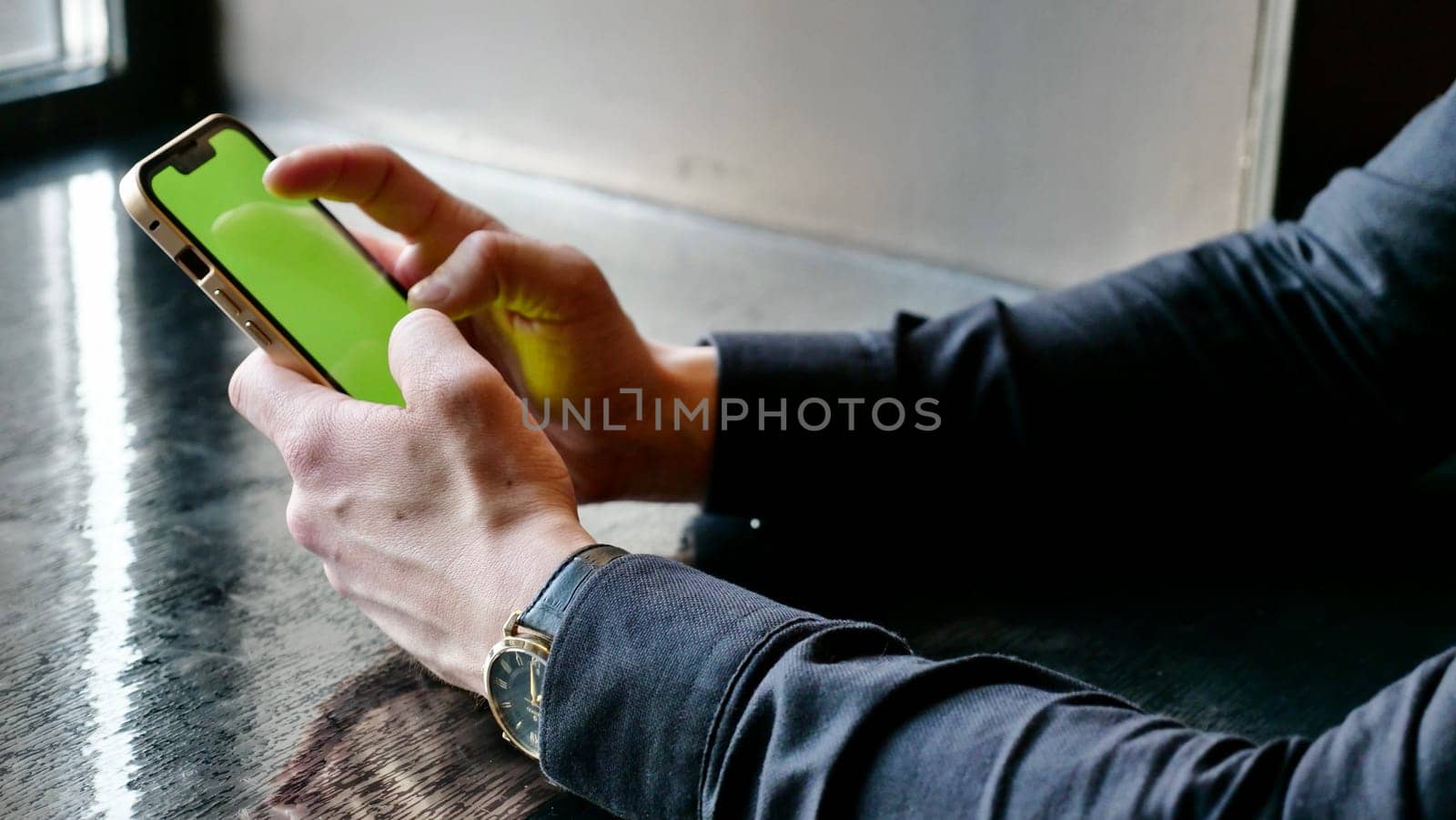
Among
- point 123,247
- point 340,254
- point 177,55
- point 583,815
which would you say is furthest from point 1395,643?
point 177,55

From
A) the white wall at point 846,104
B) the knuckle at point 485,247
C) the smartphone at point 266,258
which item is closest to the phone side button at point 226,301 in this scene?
the smartphone at point 266,258

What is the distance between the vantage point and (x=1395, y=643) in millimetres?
693

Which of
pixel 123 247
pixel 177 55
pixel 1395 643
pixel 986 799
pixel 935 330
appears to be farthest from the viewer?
pixel 177 55

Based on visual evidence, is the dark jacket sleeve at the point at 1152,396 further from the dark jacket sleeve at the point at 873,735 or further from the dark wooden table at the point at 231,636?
the dark jacket sleeve at the point at 873,735

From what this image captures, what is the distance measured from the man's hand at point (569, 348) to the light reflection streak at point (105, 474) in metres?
0.21

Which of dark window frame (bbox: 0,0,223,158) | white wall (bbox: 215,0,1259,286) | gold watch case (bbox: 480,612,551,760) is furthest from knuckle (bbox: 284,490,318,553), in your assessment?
dark window frame (bbox: 0,0,223,158)

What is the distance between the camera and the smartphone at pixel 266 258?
656 mm

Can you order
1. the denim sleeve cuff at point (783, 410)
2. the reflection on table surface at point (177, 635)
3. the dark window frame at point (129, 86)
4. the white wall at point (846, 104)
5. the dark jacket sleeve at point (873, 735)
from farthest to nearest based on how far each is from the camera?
1. the dark window frame at point (129, 86)
2. the white wall at point (846, 104)
3. the denim sleeve cuff at point (783, 410)
4. the reflection on table surface at point (177, 635)
5. the dark jacket sleeve at point (873, 735)

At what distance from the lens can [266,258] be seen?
0.70 metres

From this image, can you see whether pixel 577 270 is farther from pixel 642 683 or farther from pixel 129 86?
pixel 129 86

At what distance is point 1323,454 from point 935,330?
227mm

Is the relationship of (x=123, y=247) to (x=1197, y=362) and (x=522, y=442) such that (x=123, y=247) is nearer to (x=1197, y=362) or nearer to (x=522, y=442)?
(x=522, y=442)

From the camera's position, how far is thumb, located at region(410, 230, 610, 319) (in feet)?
2.31

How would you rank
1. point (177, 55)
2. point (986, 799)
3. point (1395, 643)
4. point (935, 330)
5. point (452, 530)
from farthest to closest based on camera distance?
point (177, 55), point (935, 330), point (1395, 643), point (452, 530), point (986, 799)
